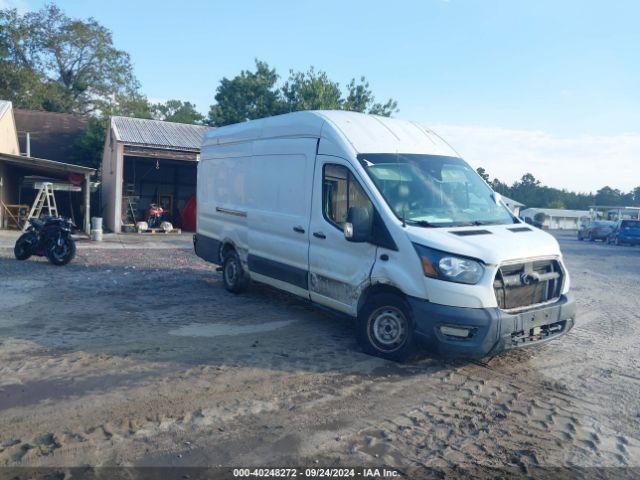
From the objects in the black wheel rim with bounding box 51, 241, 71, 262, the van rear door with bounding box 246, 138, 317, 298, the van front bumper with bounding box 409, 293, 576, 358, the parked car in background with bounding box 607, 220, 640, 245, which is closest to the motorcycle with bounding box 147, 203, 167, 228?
the black wheel rim with bounding box 51, 241, 71, 262

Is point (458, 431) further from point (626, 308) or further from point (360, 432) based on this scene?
point (626, 308)

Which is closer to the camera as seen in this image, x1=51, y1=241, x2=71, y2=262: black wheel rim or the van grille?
the van grille

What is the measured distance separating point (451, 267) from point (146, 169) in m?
25.2

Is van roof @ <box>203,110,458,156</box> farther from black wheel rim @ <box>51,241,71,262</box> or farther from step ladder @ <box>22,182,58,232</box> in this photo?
step ladder @ <box>22,182,58,232</box>

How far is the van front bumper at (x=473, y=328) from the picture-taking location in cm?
513

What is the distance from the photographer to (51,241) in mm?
12352

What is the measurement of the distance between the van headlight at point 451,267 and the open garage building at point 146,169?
66.6 feet

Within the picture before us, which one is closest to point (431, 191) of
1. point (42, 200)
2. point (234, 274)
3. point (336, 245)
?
point (336, 245)

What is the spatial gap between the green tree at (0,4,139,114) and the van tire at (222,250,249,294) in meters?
41.5

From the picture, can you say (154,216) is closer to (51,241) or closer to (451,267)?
(51,241)

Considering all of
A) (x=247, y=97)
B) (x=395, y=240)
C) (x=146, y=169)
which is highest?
(x=247, y=97)

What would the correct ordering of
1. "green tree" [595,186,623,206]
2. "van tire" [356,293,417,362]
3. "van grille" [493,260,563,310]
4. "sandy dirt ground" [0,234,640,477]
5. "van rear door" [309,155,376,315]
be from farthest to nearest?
"green tree" [595,186,623,206] < "van rear door" [309,155,376,315] < "van tire" [356,293,417,362] < "van grille" [493,260,563,310] < "sandy dirt ground" [0,234,640,477]

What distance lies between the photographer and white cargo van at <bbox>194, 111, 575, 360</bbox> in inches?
206

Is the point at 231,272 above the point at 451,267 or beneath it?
beneath
